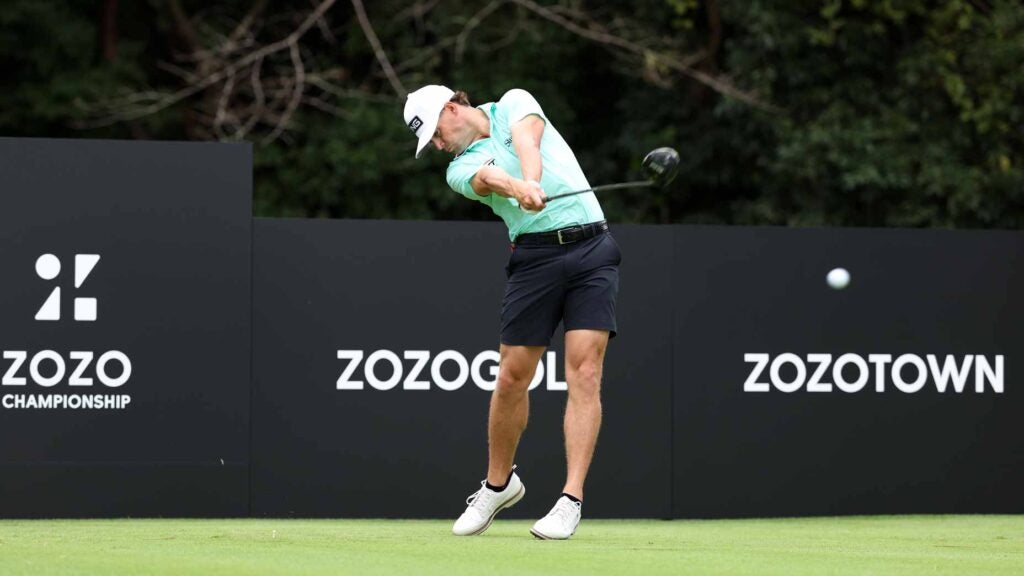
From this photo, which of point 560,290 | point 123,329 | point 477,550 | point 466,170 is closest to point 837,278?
point 560,290

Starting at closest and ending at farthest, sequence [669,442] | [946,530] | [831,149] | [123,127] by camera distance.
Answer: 1. [946,530]
2. [669,442]
3. [831,149]
4. [123,127]

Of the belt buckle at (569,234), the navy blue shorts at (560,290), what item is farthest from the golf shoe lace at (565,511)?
the belt buckle at (569,234)

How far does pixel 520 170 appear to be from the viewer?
4.98 m

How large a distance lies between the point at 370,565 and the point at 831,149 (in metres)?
9.20

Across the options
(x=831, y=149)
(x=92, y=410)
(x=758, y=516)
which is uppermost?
(x=831, y=149)

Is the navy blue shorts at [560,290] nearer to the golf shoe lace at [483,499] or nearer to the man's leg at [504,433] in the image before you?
the man's leg at [504,433]

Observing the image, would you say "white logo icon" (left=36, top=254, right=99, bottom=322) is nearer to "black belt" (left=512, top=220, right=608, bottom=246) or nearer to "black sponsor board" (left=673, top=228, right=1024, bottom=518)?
"black belt" (left=512, top=220, right=608, bottom=246)

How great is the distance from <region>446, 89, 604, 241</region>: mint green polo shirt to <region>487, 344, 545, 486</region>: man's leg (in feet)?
1.30

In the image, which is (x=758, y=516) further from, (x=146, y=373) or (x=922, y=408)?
(x=146, y=373)

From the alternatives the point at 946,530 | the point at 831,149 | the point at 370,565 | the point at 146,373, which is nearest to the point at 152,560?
the point at 370,565

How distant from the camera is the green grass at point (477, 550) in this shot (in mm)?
3910

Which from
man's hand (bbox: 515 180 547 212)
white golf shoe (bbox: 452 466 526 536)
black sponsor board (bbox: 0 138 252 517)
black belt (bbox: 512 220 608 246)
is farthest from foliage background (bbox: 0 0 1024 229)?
man's hand (bbox: 515 180 547 212)

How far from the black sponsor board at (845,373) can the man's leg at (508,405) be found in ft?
6.89

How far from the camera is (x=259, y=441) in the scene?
683 cm
